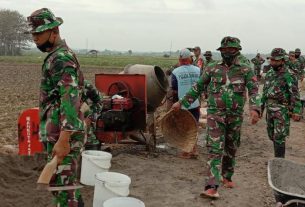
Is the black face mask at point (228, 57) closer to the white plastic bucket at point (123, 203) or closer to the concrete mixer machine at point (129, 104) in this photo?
the concrete mixer machine at point (129, 104)

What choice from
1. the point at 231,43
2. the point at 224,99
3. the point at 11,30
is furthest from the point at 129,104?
the point at 11,30

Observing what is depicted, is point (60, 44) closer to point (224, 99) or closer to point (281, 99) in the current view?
point (224, 99)

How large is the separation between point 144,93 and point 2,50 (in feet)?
279

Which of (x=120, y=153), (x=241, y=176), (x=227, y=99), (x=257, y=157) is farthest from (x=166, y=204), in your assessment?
(x=257, y=157)

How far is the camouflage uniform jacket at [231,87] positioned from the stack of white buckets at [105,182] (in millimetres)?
1554

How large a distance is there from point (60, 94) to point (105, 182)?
4.39 ft

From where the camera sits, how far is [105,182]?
4.66m

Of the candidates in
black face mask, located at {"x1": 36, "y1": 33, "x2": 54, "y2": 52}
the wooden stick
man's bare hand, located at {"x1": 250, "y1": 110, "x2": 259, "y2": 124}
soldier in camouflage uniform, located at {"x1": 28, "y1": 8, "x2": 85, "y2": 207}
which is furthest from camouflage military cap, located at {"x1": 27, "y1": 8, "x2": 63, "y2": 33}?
man's bare hand, located at {"x1": 250, "y1": 110, "x2": 259, "y2": 124}

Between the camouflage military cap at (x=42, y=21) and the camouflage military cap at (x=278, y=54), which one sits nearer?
the camouflage military cap at (x=42, y=21)

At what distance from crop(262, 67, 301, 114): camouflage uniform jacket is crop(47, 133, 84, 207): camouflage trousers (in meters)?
4.30

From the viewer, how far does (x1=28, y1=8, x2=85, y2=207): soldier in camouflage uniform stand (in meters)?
3.62

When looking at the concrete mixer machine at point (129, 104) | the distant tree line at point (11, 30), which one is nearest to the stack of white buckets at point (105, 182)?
the concrete mixer machine at point (129, 104)

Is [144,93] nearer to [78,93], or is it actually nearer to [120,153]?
[120,153]

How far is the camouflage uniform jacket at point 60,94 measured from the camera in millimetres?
3617
